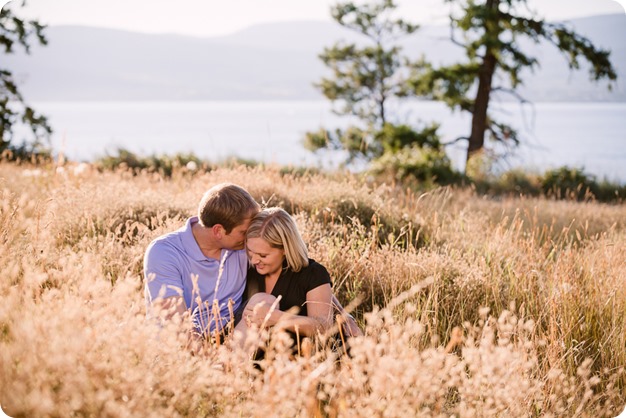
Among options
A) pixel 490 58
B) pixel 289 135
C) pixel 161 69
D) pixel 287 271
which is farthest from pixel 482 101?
pixel 161 69

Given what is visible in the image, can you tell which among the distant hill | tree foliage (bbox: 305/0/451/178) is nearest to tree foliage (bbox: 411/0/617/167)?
tree foliage (bbox: 305/0/451/178)

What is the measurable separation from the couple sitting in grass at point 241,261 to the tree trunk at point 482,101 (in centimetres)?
1198

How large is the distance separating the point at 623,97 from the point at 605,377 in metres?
11.0

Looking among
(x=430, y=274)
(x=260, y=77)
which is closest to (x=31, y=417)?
(x=430, y=274)

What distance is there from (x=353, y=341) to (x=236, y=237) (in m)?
1.58

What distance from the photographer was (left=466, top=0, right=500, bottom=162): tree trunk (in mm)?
14828

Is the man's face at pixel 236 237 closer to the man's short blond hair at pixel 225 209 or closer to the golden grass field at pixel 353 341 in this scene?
the man's short blond hair at pixel 225 209

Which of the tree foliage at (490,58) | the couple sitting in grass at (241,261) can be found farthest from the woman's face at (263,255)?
the tree foliage at (490,58)

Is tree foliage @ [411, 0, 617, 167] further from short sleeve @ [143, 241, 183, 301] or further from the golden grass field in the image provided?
short sleeve @ [143, 241, 183, 301]

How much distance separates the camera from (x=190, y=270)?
3691 mm

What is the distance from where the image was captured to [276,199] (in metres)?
6.23

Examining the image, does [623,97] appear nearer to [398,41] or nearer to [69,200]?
[398,41]

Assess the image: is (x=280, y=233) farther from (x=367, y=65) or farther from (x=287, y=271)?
(x=367, y=65)

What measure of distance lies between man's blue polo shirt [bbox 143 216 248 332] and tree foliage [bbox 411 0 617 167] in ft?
38.2
